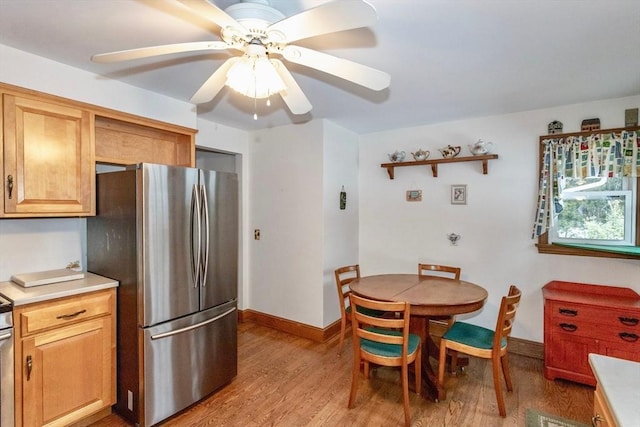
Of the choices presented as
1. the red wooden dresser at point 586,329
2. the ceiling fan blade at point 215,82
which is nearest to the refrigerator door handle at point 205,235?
the ceiling fan blade at point 215,82

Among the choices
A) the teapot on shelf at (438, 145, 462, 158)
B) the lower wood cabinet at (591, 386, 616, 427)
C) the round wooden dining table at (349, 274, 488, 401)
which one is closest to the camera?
the lower wood cabinet at (591, 386, 616, 427)

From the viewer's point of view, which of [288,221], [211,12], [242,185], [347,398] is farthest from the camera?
[242,185]

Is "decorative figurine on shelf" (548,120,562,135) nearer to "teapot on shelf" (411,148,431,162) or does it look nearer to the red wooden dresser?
"teapot on shelf" (411,148,431,162)

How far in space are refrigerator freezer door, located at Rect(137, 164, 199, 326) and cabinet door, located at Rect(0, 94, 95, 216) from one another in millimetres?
588

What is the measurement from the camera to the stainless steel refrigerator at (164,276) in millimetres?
2078

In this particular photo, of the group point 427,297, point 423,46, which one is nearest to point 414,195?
point 427,297

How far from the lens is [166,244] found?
2.16 m

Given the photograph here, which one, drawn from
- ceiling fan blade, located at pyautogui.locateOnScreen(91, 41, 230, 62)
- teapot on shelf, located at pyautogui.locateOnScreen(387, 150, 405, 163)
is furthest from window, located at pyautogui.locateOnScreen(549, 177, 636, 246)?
ceiling fan blade, located at pyautogui.locateOnScreen(91, 41, 230, 62)

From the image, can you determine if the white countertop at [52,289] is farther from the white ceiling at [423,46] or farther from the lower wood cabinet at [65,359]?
the white ceiling at [423,46]

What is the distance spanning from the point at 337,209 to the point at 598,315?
95.8 inches

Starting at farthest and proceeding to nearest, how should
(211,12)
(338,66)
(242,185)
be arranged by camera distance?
(242,185) < (338,66) < (211,12)

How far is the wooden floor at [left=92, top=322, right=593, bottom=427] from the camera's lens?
2225 mm

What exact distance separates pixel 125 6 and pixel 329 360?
301 centimetres

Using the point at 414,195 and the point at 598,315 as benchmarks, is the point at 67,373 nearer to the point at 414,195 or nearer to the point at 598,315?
the point at 414,195
